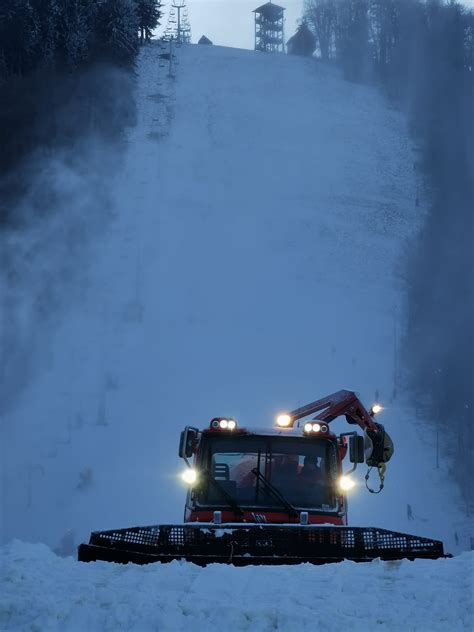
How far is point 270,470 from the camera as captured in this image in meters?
11.8

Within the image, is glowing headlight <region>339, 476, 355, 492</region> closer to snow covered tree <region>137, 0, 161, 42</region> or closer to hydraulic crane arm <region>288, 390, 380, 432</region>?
hydraulic crane arm <region>288, 390, 380, 432</region>

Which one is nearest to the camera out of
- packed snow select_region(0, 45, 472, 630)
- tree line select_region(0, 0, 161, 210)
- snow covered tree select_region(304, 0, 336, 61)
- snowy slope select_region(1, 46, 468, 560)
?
packed snow select_region(0, 45, 472, 630)

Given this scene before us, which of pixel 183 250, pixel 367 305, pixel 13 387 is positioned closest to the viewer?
pixel 13 387

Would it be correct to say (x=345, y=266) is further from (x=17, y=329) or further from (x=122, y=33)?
(x=122, y=33)

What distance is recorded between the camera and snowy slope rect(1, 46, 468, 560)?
3142cm

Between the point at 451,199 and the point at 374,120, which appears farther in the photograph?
the point at 374,120

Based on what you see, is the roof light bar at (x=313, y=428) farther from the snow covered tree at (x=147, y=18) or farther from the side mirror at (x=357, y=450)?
the snow covered tree at (x=147, y=18)

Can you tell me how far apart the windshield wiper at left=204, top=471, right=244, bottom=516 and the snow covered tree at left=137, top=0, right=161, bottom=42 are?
75.5 metres

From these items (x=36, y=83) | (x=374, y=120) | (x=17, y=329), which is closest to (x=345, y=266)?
(x=17, y=329)

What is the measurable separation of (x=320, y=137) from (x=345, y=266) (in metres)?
18.5

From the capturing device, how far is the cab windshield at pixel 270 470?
38.5 feet

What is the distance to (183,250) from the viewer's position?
5050 cm

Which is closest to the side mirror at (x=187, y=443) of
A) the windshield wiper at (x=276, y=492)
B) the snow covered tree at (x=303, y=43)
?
the windshield wiper at (x=276, y=492)

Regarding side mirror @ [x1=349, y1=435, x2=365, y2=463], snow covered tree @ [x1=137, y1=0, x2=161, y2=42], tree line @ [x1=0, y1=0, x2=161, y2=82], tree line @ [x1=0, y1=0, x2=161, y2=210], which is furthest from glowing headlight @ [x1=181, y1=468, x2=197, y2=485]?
snow covered tree @ [x1=137, y1=0, x2=161, y2=42]
